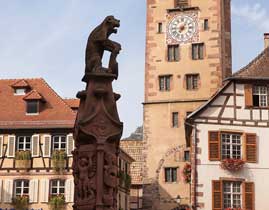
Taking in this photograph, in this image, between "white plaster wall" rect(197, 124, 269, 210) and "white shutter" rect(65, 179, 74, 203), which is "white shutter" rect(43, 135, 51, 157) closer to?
"white shutter" rect(65, 179, 74, 203)

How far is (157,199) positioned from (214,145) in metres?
10.9

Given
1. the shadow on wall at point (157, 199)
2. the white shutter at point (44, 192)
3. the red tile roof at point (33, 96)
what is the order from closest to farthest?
the white shutter at point (44, 192) < the red tile roof at point (33, 96) < the shadow on wall at point (157, 199)

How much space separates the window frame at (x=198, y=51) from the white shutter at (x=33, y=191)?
12483 millimetres

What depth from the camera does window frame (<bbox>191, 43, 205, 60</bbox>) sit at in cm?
4069

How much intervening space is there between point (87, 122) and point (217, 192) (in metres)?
17.5

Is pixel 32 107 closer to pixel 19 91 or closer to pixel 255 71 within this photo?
pixel 19 91

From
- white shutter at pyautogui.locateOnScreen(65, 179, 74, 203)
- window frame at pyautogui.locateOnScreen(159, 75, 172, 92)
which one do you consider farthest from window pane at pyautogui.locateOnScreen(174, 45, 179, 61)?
white shutter at pyautogui.locateOnScreen(65, 179, 74, 203)

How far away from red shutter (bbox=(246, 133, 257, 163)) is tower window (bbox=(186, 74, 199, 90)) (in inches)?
475

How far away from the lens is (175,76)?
1594 inches

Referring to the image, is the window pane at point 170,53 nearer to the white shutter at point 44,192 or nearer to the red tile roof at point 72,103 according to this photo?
the red tile roof at point 72,103

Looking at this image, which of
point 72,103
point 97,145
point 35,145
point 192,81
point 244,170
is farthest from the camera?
point 192,81

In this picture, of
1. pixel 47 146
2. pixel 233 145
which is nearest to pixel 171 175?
pixel 47 146

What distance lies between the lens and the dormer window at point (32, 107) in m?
35.8

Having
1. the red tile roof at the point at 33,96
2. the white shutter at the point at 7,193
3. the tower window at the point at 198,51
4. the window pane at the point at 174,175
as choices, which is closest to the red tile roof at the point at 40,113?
the red tile roof at the point at 33,96
